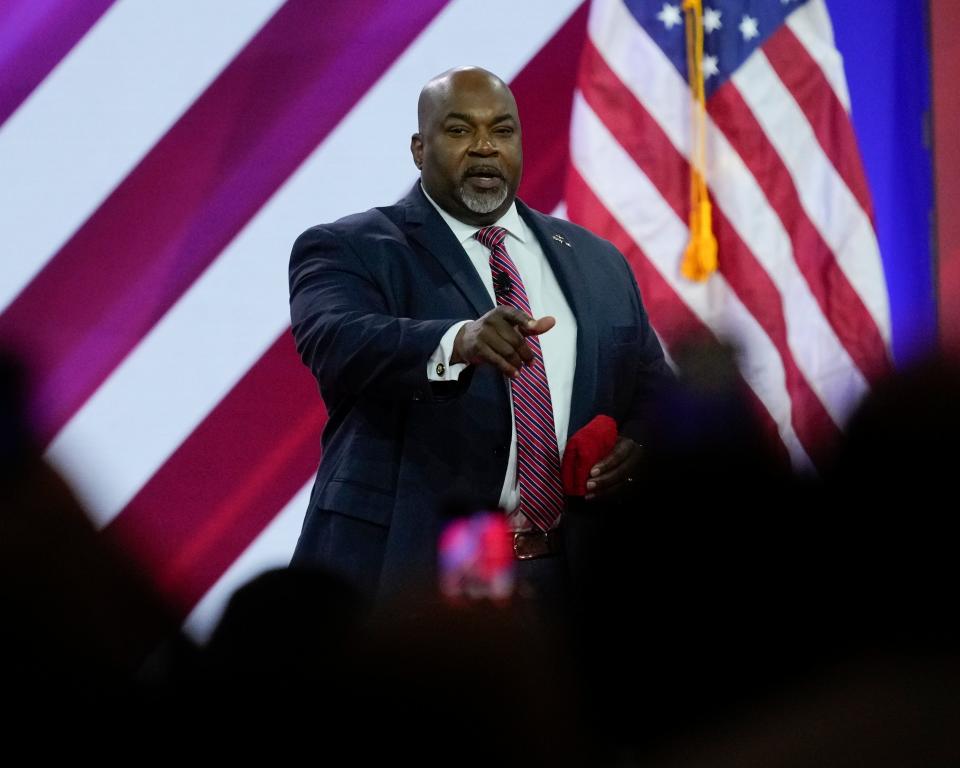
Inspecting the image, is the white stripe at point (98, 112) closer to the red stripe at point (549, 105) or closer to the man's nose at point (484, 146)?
the red stripe at point (549, 105)

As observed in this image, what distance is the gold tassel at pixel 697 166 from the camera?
3.83m

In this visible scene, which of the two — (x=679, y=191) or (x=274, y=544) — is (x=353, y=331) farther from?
(x=679, y=191)

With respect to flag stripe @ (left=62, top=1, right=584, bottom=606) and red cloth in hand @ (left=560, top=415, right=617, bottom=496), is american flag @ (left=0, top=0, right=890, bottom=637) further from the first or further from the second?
red cloth in hand @ (left=560, top=415, right=617, bottom=496)

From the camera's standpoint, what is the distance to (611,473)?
249 centimetres

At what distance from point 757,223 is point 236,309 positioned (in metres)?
1.41

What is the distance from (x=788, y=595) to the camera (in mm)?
1028

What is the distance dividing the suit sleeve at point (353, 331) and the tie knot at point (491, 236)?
25 cm

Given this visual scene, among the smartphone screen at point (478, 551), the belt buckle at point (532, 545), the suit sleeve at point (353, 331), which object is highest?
the suit sleeve at point (353, 331)

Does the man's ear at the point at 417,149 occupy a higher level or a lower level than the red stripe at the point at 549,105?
lower

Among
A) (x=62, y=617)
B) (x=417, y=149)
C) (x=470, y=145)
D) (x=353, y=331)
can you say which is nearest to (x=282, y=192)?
(x=417, y=149)

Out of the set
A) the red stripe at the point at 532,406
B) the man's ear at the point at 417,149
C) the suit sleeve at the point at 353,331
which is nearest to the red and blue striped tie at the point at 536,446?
the red stripe at the point at 532,406

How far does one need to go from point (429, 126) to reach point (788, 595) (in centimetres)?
200

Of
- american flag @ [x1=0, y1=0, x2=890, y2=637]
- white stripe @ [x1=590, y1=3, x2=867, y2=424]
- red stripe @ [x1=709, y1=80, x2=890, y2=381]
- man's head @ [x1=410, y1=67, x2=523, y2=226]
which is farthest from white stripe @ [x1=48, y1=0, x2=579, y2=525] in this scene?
man's head @ [x1=410, y1=67, x2=523, y2=226]

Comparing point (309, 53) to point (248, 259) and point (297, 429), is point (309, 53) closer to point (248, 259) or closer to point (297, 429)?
point (248, 259)
